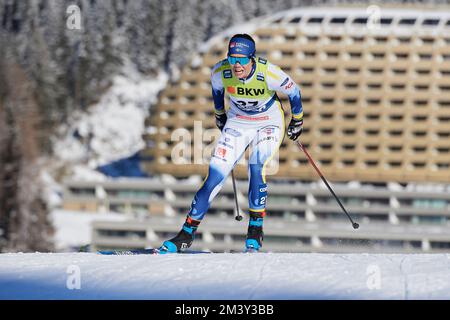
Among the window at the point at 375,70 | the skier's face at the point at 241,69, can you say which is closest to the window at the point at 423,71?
the window at the point at 375,70

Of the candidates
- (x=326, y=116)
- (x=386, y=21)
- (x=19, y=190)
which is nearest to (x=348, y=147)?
(x=326, y=116)

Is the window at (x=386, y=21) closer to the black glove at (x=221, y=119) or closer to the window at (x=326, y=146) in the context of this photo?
the window at (x=326, y=146)

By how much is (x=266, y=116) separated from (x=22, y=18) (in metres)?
114

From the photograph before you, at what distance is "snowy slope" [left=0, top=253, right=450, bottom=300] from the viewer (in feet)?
22.1

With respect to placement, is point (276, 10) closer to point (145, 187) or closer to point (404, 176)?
point (404, 176)

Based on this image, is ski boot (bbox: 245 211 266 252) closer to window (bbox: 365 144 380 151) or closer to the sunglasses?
the sunglasses

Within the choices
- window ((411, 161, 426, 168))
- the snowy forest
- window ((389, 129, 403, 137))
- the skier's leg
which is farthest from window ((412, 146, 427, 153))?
the skier's leg

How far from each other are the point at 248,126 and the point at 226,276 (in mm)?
2563

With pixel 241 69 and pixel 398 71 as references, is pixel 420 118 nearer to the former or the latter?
pixel 398 71

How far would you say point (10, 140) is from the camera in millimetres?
67188

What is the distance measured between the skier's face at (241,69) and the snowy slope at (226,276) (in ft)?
6.19

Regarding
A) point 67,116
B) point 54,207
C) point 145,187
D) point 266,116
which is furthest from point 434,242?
point 266,116

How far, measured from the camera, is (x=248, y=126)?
31.3 feet
